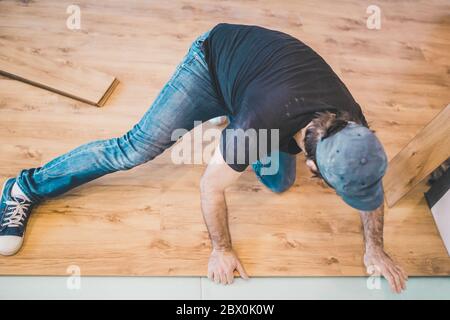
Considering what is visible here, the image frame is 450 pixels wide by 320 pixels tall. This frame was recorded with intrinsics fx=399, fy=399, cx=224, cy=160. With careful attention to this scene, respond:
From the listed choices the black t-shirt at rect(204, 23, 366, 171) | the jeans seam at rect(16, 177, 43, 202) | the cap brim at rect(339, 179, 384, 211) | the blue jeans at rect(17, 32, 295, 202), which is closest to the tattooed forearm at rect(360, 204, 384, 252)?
the cap brim at rect(339, 179, 384, 211)

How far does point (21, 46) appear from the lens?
1.93 metres

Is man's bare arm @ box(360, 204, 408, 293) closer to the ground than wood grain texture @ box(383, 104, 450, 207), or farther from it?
closer to the ground

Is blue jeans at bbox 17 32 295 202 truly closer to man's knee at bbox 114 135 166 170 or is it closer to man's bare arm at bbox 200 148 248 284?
man's knee at bbox 114 135 166 170

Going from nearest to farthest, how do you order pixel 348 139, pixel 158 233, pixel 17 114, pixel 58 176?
pixel 348 139 → pixel 58 176 → pixel 158 233 → pixel 17 114

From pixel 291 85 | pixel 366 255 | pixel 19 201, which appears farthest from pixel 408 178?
pixel 19 201

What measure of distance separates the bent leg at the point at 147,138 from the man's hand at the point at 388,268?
737mm

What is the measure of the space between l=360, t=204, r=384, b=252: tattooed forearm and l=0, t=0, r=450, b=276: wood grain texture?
136 millimetres

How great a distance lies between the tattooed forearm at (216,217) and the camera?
1216mm

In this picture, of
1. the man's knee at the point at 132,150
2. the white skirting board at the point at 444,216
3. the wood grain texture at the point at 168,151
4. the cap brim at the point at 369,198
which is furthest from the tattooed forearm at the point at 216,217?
the white skirting board at the point at 444,216

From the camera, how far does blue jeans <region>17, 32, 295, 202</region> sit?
4.19ft

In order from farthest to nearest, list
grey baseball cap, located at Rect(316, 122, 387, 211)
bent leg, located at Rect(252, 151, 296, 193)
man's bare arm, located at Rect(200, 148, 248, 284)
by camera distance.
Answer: bent leg, located at Rect(252, 151, 296, 193) < man's bare arm, located at Rect(200, 148, 248, 284) < grey baseball cap, located at Rect(316, 122, 387, 211)

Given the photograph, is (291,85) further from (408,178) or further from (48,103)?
(48,103)

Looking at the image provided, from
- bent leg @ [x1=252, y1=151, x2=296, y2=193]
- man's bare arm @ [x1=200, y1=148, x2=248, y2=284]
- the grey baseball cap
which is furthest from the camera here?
bent leg @ [x1=252, y1=151, x2=296, y2=193]

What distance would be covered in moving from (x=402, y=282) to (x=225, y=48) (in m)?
0.99
